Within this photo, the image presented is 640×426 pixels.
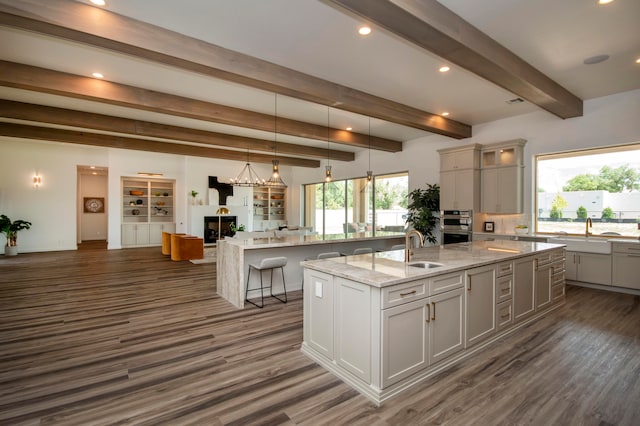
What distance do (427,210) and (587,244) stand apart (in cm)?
293

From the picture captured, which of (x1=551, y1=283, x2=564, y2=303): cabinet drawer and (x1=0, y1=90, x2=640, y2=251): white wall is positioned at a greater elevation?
(x1=0, y1=90, x2=640, y2=251): white wall

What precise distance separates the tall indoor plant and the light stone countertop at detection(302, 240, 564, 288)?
335 centimetres

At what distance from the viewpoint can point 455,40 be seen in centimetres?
287

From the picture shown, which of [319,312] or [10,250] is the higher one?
[319,312]

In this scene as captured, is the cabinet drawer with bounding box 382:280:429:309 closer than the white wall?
Yes

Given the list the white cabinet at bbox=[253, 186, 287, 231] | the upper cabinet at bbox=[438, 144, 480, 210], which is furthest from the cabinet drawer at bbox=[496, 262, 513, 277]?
the white cabinet at bbox=[253, 186, 287, 231]

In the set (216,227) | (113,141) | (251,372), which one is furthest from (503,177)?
(113,141)

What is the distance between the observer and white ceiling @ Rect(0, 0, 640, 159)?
112 inches

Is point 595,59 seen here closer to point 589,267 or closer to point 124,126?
point 589,267

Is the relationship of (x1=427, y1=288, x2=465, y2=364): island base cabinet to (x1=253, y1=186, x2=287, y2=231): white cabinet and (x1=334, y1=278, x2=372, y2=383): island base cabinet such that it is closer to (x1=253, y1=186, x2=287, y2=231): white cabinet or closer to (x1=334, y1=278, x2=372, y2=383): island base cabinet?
(x1=334, y1=278, x2=372, y2=383): island base cabinet

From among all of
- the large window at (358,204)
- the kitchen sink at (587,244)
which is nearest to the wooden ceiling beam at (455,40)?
the kitchen sink at (587,244)

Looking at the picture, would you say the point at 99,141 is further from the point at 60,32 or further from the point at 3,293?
the point at 60,32

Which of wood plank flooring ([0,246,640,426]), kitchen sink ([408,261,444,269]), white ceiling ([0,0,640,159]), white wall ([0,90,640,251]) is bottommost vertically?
wood plank flooring ([0,246,640,426])

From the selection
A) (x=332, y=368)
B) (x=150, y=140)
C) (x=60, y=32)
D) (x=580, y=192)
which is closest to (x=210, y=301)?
(x=332, y=368)
